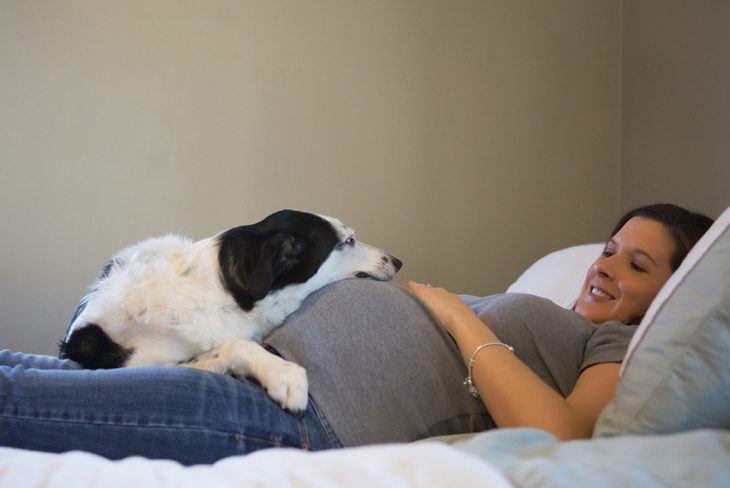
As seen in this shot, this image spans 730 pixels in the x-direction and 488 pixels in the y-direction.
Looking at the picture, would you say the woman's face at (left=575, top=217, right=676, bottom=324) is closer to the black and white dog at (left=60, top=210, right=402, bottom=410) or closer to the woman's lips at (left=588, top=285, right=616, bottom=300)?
the woman's lips at (left=588, top=285, right=616, bottom=300)

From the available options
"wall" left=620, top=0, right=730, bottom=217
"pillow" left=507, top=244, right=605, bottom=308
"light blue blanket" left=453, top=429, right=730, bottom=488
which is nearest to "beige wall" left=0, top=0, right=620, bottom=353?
"wall" left=620, top=0, right=730, bottom=217

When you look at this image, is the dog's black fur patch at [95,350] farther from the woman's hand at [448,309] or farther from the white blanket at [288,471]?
the white blanket at [288,471]

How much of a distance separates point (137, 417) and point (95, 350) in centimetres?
44

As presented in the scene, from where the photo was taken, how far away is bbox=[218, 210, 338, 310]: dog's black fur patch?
5.11ft

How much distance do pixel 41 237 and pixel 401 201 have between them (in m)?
1.54

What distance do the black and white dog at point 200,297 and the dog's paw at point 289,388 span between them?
0.15 m

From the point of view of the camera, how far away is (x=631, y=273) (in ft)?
5.32

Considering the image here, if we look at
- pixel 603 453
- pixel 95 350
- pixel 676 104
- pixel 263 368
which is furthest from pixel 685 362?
pixel 676 104

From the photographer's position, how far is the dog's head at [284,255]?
61.4 inches

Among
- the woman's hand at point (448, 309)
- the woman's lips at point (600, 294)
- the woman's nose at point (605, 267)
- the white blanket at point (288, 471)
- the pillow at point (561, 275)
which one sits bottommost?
the pillow at point (561, 275)

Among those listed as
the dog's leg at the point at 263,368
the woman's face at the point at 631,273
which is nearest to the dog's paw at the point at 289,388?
the dog's leg at the point at 263,368

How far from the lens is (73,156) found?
2.98 m

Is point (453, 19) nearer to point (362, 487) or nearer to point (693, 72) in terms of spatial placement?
point (693, 72)

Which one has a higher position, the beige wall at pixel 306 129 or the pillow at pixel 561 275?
the beige wall at pixel 306 129
